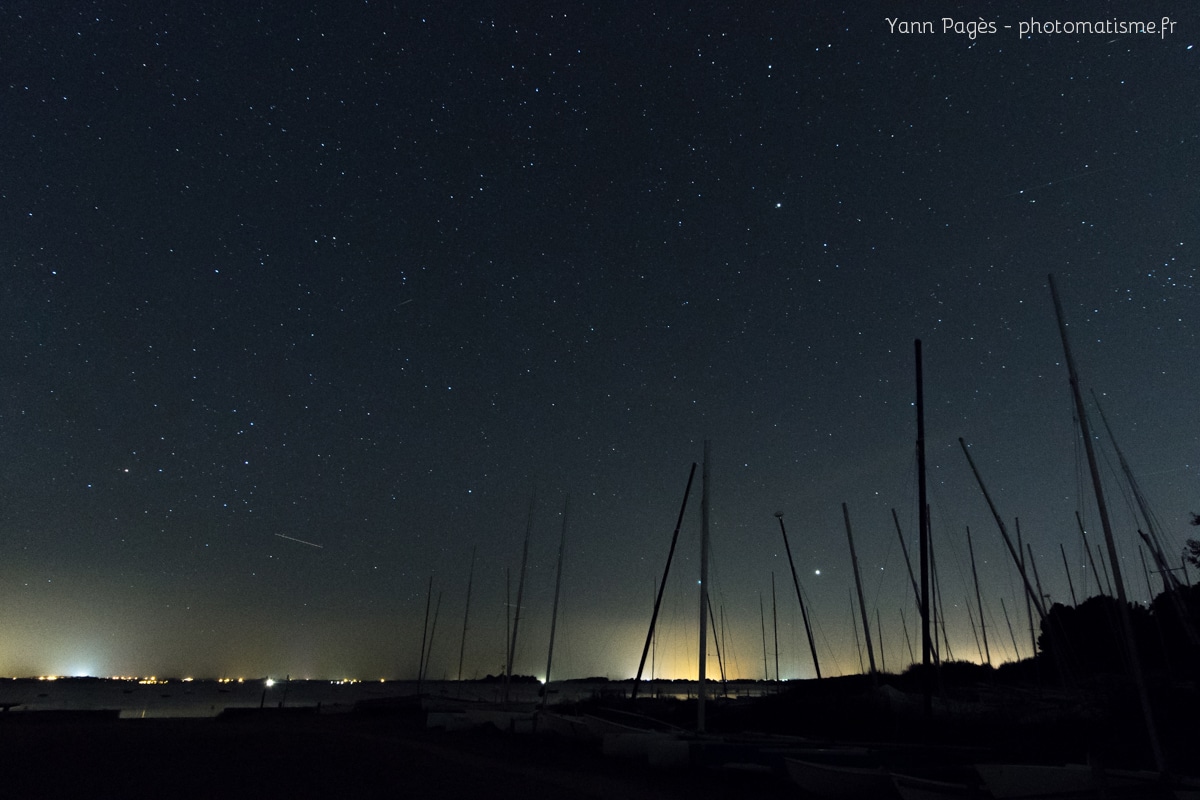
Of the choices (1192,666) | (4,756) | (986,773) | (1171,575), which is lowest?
(4,756)

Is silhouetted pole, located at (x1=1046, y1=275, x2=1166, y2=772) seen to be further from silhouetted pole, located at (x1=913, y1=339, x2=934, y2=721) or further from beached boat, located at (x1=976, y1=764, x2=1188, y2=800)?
silhouetted pole, located at (x1=913, y1=339, x2=934, y2=721)

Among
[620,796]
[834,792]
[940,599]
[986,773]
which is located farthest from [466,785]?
[940,599]

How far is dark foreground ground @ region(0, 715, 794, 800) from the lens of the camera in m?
16.2

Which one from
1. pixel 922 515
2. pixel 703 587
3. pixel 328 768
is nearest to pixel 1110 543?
pixel 922 515

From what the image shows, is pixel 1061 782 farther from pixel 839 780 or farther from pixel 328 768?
pixel 328 768

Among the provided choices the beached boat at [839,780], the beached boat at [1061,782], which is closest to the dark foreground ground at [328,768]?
the beached boat at [839,780]

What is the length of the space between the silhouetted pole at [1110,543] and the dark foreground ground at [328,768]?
772 cm

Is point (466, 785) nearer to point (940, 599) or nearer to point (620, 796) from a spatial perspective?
point (620, 796)

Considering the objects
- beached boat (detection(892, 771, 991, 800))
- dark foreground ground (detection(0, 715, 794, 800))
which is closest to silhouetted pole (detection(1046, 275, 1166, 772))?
beached boat (detection(892, 771, 991, 800))

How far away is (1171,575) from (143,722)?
49.2m

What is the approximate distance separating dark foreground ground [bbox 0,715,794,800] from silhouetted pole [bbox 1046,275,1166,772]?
7723mm

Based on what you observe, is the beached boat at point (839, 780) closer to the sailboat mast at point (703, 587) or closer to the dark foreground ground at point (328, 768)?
the dark foreground ground at point (328, 768)

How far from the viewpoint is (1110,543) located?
51.0 ft

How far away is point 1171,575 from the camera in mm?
24469
